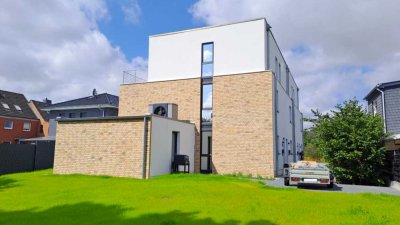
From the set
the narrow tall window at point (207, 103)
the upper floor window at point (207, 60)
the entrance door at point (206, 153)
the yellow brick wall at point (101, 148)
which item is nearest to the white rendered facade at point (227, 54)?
the upper floor window at point (207, 60)

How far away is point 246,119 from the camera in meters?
18.1

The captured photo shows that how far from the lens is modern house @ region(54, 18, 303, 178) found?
15727 millimetres

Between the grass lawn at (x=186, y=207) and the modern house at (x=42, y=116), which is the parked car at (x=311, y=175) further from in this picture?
the modern house at (x=42, y=116)

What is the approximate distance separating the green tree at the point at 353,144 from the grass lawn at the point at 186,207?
17.0ft

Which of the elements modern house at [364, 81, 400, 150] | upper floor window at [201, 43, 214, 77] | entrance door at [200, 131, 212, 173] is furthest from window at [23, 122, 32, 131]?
modern house at [364, 81, 400, 150]

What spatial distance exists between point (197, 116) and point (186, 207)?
1195 centimetres

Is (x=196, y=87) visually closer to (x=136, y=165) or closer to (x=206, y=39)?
(x=206, y=39)

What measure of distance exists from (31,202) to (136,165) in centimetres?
653

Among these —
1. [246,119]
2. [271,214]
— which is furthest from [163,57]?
[271,214]

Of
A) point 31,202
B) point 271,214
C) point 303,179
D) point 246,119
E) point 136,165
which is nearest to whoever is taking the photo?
point 271,214

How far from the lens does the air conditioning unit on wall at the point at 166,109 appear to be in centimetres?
1952

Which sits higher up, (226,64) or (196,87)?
(226,64)

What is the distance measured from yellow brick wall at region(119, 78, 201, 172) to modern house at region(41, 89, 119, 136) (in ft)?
31.7

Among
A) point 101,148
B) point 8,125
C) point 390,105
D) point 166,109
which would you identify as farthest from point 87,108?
point 390,105
